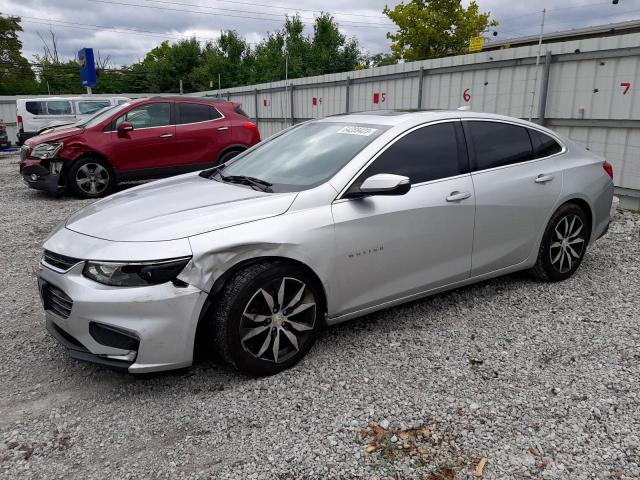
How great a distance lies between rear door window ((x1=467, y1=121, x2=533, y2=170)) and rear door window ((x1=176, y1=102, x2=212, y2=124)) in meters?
Result: 6.33

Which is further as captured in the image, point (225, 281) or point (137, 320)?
point (225, 281)

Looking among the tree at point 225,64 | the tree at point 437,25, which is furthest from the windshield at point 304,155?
the tree at point 225,64

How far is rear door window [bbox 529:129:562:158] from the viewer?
4328 millimetres

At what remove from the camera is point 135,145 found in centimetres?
874

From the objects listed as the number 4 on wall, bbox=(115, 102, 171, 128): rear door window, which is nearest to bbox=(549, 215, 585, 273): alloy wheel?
the number 4 on wall

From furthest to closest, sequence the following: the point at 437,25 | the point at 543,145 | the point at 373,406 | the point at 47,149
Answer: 1. the point at 437,25
2. the point at 47,149
3. the point at 543,145
4. the point at 373,406

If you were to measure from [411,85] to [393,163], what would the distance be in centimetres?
848

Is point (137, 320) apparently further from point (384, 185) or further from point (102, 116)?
point (102, 116)

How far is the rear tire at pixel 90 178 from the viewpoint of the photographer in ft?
28.1

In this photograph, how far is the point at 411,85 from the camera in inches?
445

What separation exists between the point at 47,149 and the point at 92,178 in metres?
0.80

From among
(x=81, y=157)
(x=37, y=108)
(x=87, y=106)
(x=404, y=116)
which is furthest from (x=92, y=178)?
(x=37, y=108)

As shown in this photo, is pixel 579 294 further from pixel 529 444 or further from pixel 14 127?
pixel 14 127

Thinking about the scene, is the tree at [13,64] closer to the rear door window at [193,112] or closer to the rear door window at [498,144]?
the rear door window at [193,112]
